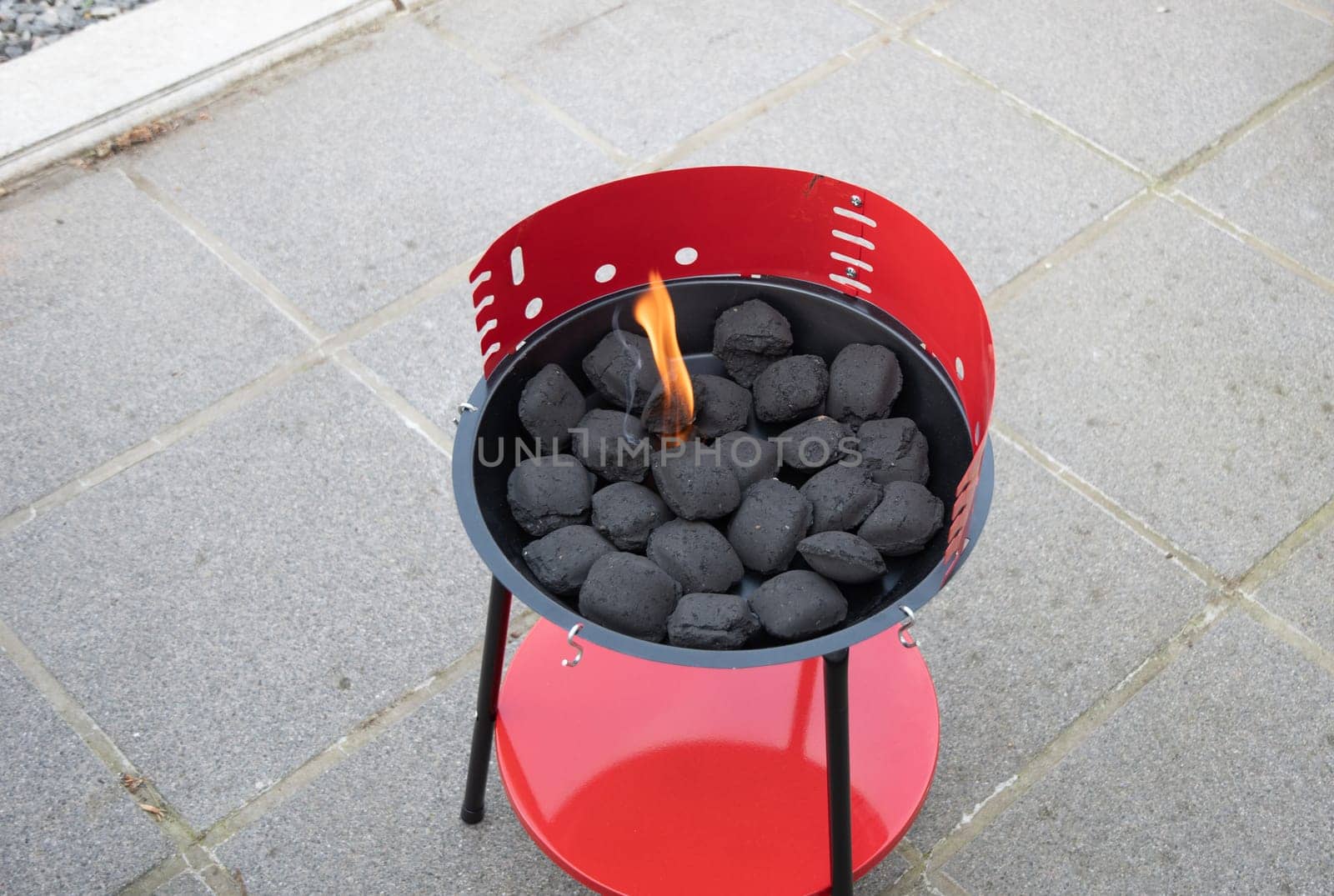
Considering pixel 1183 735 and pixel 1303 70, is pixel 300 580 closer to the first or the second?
pixel 1183 735

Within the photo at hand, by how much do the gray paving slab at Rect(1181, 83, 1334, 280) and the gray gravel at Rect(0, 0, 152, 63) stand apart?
309cm

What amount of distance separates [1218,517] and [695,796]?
1.25 m

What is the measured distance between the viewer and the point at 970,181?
10.1 ft

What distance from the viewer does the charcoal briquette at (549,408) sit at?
5.47 feet

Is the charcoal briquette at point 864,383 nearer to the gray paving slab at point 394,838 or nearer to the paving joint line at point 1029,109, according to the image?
the gray paving slab at point 394,838

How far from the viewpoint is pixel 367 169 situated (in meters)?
3.10

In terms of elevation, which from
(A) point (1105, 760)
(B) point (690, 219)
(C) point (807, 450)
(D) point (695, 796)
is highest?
(B) point (690, 219)

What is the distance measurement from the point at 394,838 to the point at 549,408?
0.84 metres

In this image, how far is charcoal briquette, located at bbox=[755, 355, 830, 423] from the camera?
5.68ft

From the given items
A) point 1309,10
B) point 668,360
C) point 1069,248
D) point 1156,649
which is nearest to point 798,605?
→ point 668,360

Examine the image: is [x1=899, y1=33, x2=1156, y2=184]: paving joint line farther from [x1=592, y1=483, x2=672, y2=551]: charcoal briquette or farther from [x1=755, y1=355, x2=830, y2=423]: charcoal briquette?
[x1=592, y1=483, x2=672, y2=551]: charcoal briquette

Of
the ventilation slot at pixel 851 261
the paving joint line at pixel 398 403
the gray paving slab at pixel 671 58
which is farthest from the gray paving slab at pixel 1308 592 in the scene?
the gray paving slab at pixel 671 58

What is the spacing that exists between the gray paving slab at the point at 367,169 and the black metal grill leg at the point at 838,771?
5.47ft

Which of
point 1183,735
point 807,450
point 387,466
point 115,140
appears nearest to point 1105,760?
point 1183,735
